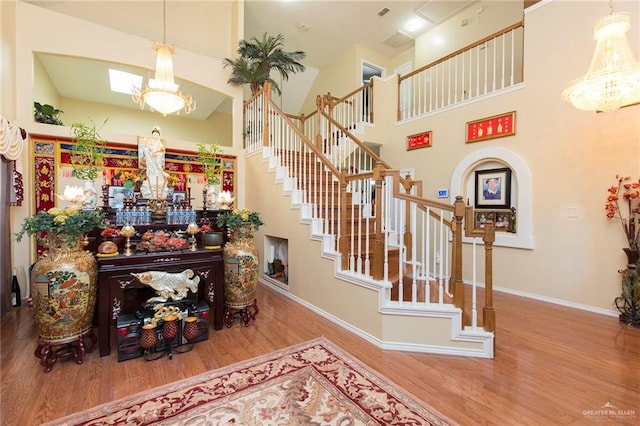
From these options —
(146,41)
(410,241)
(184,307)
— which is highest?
(146,41)

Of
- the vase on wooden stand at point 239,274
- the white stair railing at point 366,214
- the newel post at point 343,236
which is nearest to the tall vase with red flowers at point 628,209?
the white stair railing at point 366,214

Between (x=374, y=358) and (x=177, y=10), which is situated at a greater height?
(x=177, y=10)

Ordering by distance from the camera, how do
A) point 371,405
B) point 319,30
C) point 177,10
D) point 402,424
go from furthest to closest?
1. point 319,30
2. point 177,10
3. point 371,405
4. point 402,424

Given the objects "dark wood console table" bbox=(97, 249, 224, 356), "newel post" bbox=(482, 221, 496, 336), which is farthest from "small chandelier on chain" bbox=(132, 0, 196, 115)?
"newel post" bbox=(482, 221, 496, 336)

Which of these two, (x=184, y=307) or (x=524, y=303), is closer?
(x=184, y=307)

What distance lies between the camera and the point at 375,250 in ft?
9.18

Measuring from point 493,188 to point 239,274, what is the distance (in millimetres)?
4341

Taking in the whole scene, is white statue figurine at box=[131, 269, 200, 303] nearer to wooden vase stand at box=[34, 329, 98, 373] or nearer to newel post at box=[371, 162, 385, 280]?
wooden vase stand at box=[34, 329, 98, 373]

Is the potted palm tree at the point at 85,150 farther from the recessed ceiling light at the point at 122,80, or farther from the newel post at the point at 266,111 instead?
the newel post at the point at 266,111

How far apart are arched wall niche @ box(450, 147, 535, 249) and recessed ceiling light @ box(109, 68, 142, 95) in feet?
22.9

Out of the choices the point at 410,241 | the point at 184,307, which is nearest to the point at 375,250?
the point at 410,241

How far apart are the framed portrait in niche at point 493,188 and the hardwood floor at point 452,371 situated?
2018mm

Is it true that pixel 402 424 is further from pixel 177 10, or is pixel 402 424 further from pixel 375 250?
pixel 177 10

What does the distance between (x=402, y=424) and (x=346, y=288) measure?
1.50m
